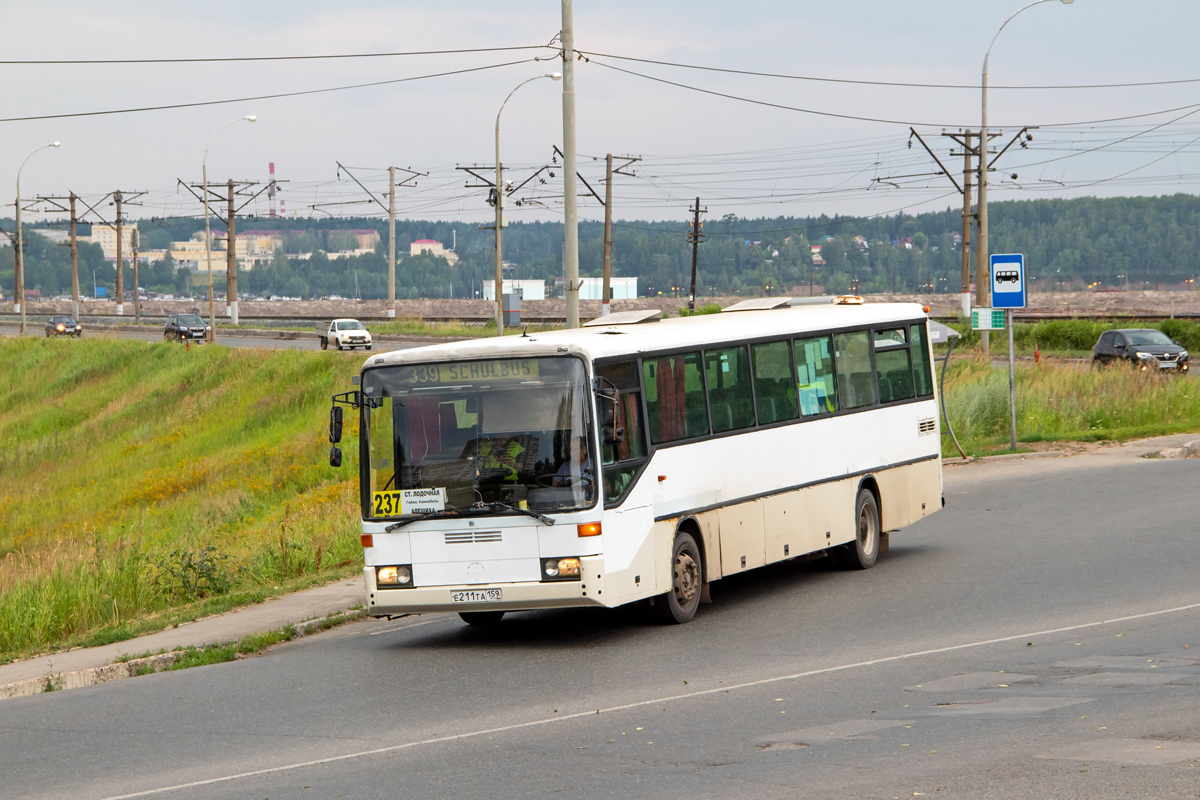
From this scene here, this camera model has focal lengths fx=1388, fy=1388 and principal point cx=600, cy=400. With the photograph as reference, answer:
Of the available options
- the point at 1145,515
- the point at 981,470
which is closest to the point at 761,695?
the point at 1145,515

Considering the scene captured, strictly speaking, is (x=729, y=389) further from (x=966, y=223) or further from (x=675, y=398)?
(x=966, y=223)

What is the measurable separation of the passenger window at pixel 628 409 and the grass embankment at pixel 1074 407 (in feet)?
52.1

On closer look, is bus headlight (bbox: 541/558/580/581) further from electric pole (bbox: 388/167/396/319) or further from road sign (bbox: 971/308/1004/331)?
electric pole (bbox: 388/167/396/319)

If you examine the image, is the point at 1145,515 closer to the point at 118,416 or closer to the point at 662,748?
the point at 662,748

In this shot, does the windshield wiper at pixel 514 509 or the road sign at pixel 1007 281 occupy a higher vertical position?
the road sign at pixel 1007 281

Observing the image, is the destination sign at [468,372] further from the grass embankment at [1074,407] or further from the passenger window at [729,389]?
the grass embankment at [1074,407]

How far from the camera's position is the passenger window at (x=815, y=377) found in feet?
48.3

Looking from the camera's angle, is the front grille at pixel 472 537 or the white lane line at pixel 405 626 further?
the white lane line at pixel 405 626

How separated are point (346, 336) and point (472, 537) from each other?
4580 centimetres

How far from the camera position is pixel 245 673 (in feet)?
37.0

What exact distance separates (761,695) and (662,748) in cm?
154

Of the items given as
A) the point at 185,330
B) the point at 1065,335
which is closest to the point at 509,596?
the point at 1065,335

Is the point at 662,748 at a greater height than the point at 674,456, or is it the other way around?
the point at 674,456

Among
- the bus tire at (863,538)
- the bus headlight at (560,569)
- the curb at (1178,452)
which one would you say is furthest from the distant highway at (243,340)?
the bus headlight at (560,569)
